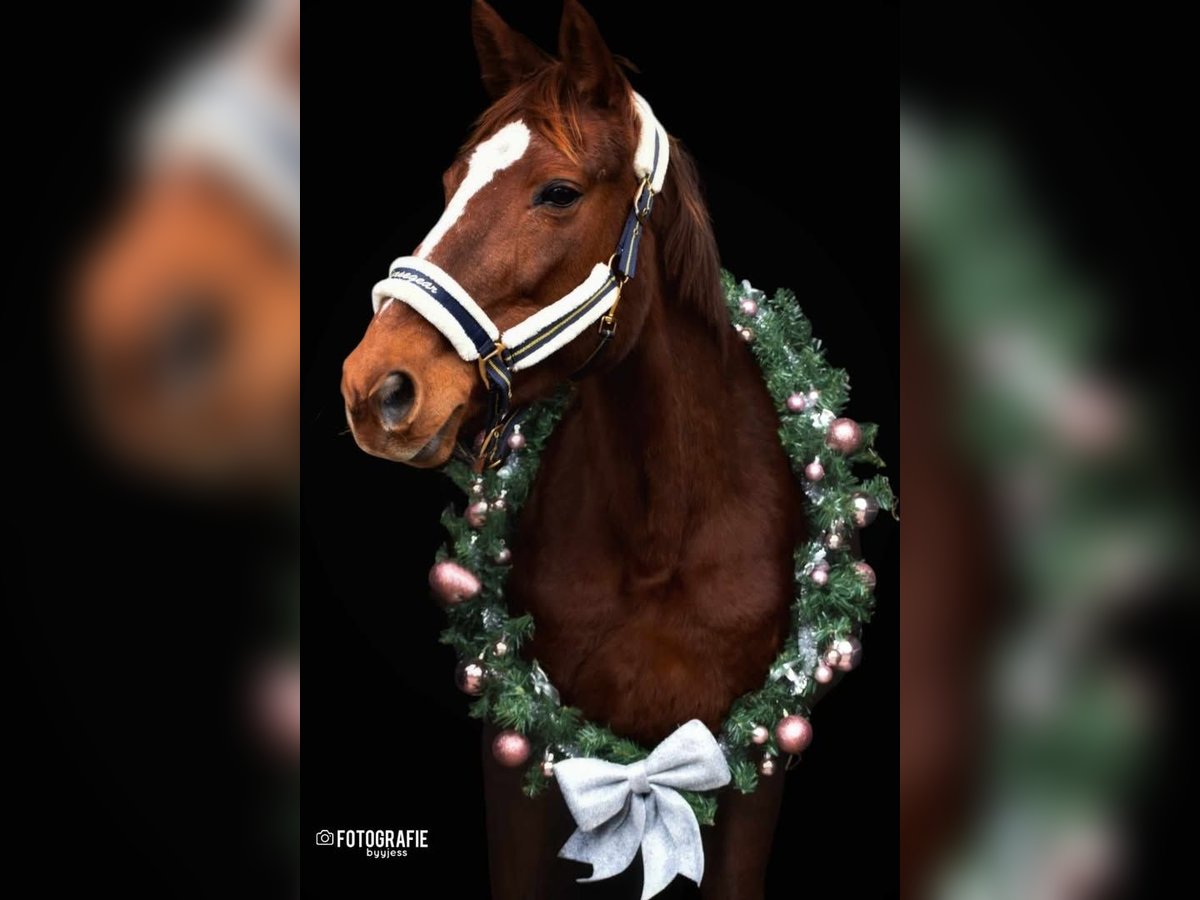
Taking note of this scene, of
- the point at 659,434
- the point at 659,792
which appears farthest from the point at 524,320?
the point at 659,792

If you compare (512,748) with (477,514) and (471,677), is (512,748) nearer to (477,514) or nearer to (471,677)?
(471,677)

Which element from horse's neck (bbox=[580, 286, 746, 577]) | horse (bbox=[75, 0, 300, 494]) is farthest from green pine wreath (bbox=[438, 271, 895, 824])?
horse (bbox=[75, 0, 300, 494])

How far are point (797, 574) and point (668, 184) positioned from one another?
2.86 feet

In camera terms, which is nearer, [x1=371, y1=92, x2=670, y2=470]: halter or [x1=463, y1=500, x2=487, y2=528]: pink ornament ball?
[x1=371, y1=92, x2=670, y2=470]: halter

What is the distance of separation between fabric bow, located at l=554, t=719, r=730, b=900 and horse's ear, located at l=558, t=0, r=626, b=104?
128 cm

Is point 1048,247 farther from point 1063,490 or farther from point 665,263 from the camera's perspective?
point 665,263

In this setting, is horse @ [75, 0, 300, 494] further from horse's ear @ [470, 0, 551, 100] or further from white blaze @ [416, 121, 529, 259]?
horse's ear @ [470, 0, 551, 100]

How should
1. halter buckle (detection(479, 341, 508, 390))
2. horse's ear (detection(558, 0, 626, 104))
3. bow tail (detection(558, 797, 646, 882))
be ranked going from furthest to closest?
1. bow tail (detection(558, 797, 646, 882))
2. horse's ear (detection(558, 0, 626, 104))
3. halter buckle (detection(479, 341, 508, 390))

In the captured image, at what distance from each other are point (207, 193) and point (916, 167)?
4.28ft

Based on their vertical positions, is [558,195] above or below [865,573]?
above

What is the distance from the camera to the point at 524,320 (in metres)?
2.84

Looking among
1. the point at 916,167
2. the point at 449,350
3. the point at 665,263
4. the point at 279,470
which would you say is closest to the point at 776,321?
the point at 665,263

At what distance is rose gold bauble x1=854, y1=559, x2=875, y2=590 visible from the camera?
10.8 ft

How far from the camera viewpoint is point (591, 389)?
3209 mm
